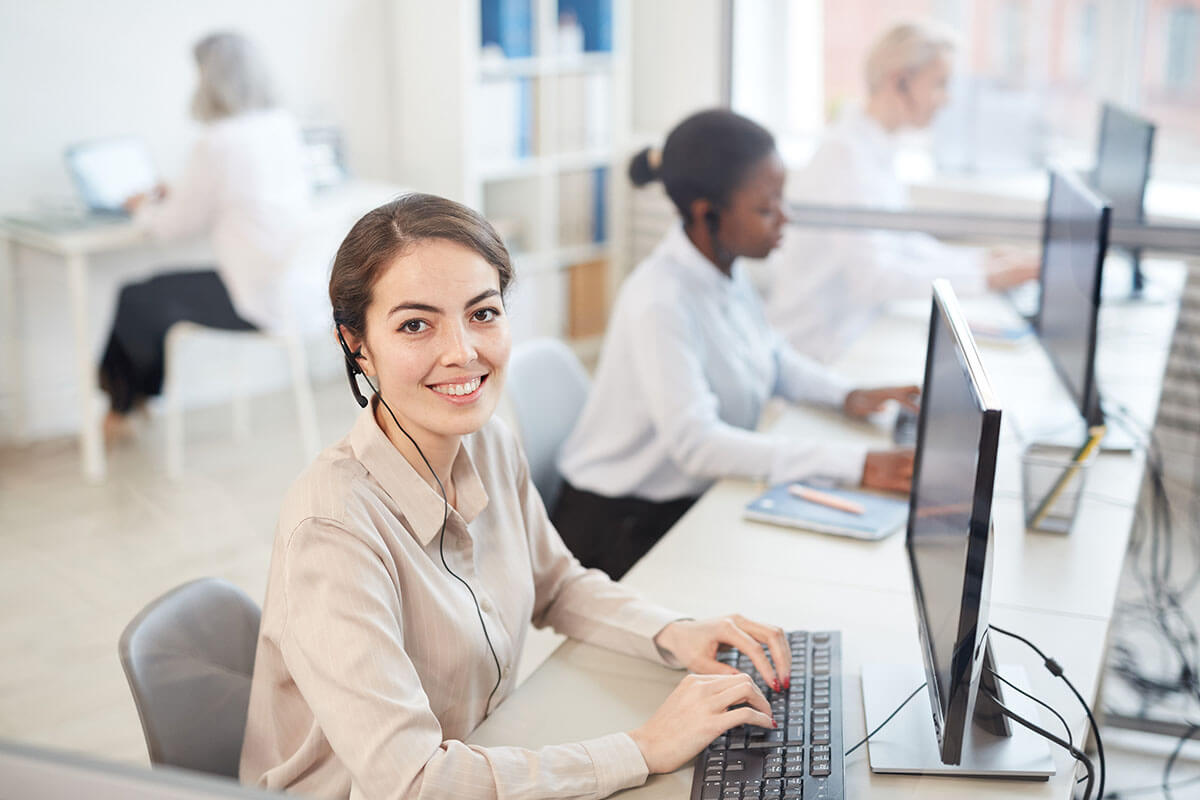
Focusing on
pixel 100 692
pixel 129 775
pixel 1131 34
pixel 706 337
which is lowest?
pixel 100 692

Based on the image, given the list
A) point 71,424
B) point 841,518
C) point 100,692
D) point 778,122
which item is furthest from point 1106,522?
point 71,424

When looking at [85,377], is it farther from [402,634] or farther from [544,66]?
[402,634]

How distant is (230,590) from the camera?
1.41m

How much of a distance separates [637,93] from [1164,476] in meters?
2.56

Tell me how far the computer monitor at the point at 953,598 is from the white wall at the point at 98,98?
2.94 metres

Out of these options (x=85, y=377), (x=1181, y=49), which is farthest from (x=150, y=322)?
(x=1181, y=49)

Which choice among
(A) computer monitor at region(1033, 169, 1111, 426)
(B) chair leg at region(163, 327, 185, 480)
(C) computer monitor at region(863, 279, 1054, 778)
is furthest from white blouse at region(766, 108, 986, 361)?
(B) chair leg at region(163, 327, 185, 480)

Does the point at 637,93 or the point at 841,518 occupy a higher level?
the point at 637,93

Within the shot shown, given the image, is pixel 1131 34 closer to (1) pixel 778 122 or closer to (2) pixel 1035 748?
(1) pixel 778 122

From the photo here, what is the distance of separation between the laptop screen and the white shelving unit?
3.45ft

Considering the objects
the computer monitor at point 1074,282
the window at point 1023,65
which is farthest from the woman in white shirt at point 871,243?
the computer monitor at point 1074,282

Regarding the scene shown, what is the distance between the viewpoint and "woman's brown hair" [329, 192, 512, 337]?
46.6 inches

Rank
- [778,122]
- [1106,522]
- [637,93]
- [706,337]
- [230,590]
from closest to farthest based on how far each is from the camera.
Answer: [230,590], [1106,522], [706,337], [778,122], [637,93]

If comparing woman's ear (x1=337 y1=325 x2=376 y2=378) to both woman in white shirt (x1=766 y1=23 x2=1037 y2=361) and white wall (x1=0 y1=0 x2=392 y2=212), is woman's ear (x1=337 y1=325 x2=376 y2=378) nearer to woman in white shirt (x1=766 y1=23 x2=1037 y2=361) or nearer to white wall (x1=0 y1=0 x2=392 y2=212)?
woman in white shirt (x1=766 y1=23 x2=1037 y2=361)
